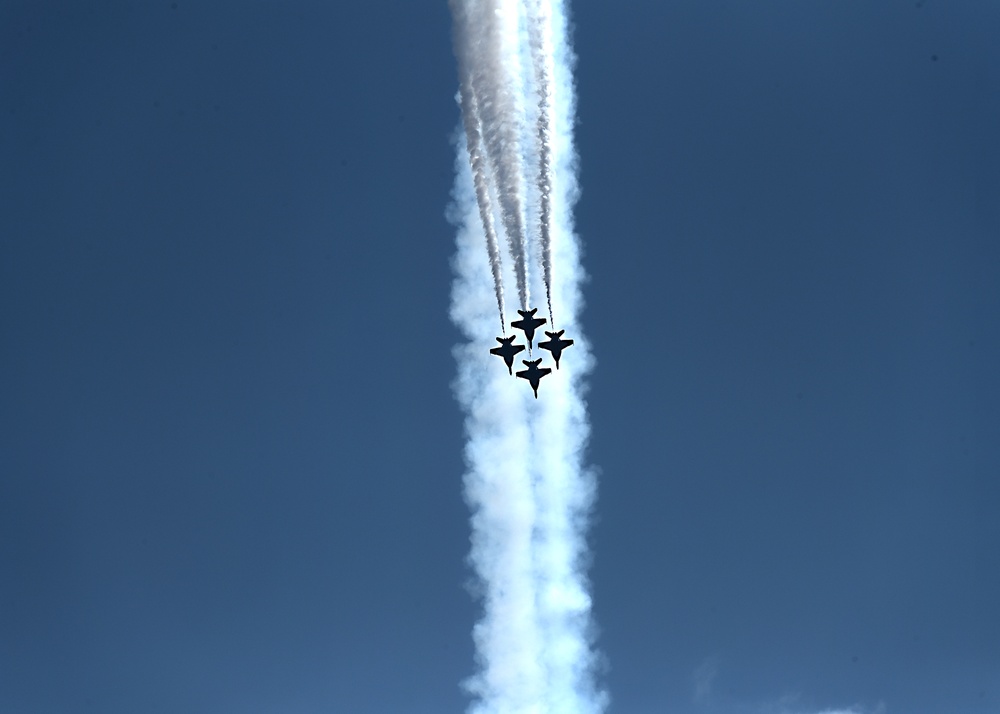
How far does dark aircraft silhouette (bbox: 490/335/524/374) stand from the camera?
44781 mm

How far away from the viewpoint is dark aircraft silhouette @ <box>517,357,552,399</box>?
1763 inches

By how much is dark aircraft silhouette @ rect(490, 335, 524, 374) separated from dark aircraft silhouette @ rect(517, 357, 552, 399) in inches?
22.2

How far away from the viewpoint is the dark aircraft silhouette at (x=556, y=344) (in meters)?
44.3

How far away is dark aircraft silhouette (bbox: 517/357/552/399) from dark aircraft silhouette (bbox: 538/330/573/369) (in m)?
0.77

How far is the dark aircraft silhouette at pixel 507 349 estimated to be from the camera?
4478 centimetres

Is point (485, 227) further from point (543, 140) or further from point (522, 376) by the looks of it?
point (522, 376)

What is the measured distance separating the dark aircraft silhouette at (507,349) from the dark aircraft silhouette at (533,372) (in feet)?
1.85

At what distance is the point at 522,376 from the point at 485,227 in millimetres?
9870

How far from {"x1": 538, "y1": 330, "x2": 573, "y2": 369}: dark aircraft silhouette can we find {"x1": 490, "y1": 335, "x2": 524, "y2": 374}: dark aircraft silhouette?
1.23 meters

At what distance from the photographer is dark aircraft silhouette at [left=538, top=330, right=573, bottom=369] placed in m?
44.3

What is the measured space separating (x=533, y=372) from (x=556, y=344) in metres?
1.71

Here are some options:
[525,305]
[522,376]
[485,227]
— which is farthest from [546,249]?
[522,376]

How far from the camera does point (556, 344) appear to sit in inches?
1753

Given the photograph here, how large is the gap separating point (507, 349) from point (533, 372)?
63.4 inches
